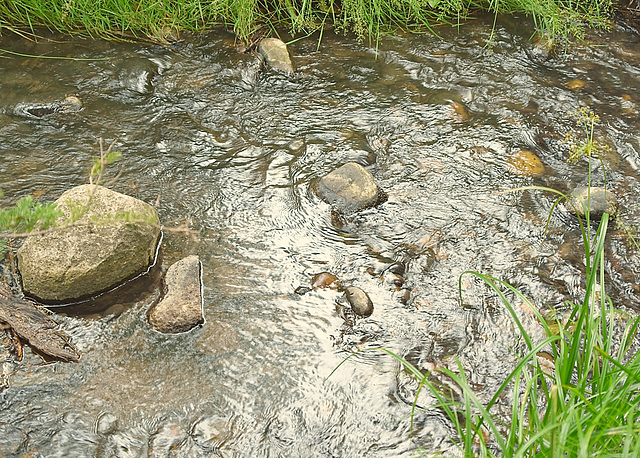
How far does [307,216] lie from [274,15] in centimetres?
217

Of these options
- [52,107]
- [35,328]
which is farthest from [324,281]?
[52,107]

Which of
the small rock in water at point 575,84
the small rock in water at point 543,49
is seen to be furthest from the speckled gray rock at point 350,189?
the small rock in water at point 543,49

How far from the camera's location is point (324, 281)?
Result: 280 cm

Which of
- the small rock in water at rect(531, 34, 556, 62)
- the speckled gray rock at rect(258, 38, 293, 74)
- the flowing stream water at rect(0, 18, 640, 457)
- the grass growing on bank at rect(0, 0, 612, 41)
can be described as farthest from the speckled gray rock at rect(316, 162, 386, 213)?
the small rock in water at rect(531, 34, 556, 62)

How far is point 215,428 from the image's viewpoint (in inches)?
88.4

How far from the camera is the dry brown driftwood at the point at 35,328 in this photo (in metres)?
2.45

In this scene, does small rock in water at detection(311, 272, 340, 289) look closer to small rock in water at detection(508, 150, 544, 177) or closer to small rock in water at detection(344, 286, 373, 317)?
small rock in water at detection(344, 286, 373, 317)

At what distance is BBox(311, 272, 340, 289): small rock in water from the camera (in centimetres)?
279

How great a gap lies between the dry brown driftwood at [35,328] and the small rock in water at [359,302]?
3.86 ft

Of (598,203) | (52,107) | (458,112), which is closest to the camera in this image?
(598,203)

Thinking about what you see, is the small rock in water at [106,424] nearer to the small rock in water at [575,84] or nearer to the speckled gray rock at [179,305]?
the speckled gray rock at [179,305]

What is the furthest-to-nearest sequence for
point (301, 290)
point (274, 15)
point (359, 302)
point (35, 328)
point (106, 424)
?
point (274, 15) → point (301, 290) → point (359, 302) → point (35, 328) → point (106, 424)

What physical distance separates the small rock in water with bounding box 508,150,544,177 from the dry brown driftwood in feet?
8.21

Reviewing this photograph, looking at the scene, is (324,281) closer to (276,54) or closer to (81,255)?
(81,255)
